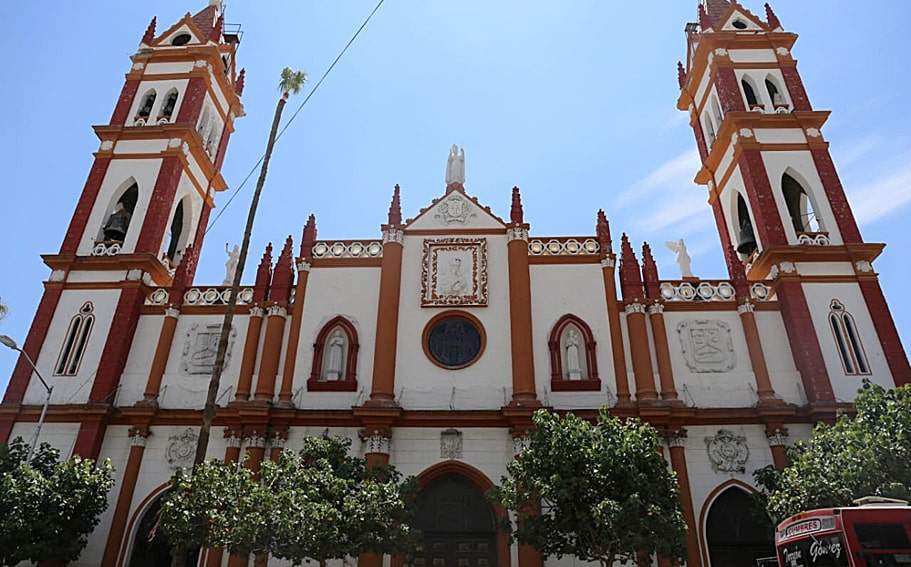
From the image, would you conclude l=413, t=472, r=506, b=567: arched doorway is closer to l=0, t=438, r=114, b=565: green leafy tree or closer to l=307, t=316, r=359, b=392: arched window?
l=307, t=316, r=359, b=392: arched window

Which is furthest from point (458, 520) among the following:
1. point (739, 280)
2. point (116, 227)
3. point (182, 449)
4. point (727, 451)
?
point (116, 227)

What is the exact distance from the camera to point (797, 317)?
21266 mm

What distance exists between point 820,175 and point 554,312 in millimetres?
12375

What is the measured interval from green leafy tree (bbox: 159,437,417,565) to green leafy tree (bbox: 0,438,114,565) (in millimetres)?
4790

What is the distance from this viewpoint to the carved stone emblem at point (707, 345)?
21109mm

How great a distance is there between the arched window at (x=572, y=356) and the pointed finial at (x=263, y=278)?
10.3 m

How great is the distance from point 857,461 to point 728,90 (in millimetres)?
17944

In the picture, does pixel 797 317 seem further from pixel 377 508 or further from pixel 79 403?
pixel 79 403

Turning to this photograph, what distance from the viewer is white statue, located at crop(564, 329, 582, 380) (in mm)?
21023

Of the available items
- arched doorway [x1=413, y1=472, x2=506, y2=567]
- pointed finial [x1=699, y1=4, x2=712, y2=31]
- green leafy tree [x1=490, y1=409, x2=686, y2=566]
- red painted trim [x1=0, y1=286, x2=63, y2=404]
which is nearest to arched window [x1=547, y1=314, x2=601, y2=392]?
arched doorway [x1=413, y1=472, x2=506, y2=567]

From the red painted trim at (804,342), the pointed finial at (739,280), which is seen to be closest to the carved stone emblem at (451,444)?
the pointed finial at (739,280)

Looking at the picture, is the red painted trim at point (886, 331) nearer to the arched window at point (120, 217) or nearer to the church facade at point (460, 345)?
the church facade at point (460, 345)

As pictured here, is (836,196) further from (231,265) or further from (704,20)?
(231,265)

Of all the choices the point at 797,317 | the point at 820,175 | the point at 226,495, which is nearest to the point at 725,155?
the point at 820,175
